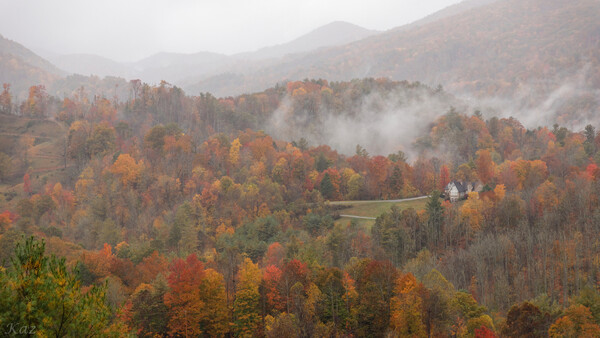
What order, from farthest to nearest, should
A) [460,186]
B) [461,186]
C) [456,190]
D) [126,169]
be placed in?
[126,169] → [461,186] → [460,186] → [456,190]

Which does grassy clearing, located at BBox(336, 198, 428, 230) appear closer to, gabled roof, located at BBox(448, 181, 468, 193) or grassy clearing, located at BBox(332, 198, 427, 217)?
grassy clearing, located at BBox(332, 198, 427, 217)

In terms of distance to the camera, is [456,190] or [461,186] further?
[461,186]

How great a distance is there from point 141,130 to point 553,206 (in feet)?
316

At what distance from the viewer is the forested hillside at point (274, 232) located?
33.0 m

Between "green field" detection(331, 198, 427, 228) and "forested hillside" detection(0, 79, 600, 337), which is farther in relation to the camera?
"green field" detection(331, 198, 427, 228)

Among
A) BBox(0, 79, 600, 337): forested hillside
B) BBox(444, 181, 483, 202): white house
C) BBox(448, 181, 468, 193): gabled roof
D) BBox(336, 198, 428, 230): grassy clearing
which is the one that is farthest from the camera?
BBox(448, 181, 468, 193): gabled roof

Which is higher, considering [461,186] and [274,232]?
[461,186]

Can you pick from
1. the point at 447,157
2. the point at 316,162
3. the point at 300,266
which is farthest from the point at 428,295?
the point at 447,157

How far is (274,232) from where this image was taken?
234 ft

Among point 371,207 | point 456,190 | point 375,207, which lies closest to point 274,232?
point 371,207

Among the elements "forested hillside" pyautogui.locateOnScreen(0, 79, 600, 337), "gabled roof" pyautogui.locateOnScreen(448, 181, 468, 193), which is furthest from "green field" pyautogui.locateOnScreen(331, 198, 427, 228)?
"gabled roof" pyautogui.locateOnScreen(448, 181, 468, 193)

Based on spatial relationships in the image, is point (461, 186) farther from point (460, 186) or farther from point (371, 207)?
point (371, 207)

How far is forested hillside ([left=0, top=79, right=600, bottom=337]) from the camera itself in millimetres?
32969

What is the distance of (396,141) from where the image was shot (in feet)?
465
